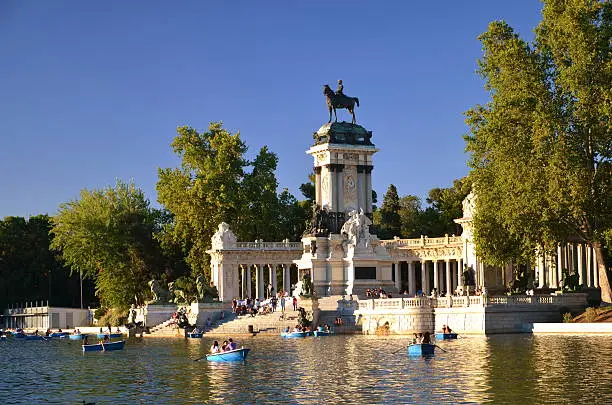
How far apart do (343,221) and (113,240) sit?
23.3m

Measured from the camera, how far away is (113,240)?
97188 mm

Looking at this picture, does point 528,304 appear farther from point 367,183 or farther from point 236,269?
point 236,269

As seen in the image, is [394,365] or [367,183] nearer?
[394,365]

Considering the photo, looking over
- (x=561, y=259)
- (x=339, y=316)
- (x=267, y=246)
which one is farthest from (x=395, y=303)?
(x=267, y=246)

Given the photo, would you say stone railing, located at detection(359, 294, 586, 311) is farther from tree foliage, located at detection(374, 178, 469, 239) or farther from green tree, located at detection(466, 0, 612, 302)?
tree foliage, located at detection(374, 178, 469, 239)

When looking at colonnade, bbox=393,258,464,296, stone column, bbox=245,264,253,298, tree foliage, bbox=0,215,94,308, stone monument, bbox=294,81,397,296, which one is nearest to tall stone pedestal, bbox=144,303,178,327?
stone monument, bbox=294,81,397,296

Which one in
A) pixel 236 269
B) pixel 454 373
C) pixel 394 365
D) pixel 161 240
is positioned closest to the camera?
pixel 454 373

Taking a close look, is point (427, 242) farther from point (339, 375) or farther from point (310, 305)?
point (339, 375)

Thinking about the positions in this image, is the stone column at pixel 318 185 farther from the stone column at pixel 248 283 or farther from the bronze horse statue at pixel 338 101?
the stone column at pixel 248 283

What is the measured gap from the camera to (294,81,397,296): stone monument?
8094 centimetres

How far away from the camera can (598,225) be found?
61.5 m

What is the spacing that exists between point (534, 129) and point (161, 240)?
45937mm

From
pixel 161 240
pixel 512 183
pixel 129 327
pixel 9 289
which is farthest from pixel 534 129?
pixel 9 289

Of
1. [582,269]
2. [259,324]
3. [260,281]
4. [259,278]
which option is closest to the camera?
[259,324]
